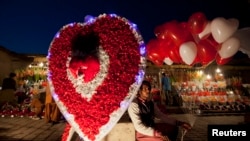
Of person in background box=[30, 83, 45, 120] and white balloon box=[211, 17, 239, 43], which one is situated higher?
white balloon box=[211, 17, 239, 43]

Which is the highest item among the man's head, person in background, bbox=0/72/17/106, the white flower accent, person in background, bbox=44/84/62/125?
the white flower accent

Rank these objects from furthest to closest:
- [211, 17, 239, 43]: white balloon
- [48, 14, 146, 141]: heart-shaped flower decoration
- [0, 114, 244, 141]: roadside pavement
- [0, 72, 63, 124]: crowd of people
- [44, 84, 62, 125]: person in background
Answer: [0, 72, 63, 124]: crowd of people, [44, 84, 62, 125]: person in background, [0, 114, 244, 141]: roadside pavement, [211, 17, 239, 43]: white balloon, [48, 14, 146, 141]: heart-shaped flower decoration

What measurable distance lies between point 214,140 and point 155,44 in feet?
6.93

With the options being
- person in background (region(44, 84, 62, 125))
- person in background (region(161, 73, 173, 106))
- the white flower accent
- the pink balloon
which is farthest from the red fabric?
person in background (region(161, 73, 173, 106))

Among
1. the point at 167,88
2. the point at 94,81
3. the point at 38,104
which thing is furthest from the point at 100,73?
the point at 167,88

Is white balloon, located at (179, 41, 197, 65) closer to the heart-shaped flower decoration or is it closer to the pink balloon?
the pink balloon

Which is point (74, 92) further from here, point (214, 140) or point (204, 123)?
point (204, 123)

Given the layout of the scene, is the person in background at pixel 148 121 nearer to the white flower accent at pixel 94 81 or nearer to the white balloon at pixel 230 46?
the white flower accent at pixel 94 81

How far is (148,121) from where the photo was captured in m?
4.54

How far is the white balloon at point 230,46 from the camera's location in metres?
5.62

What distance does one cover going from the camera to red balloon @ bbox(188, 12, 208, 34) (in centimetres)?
567

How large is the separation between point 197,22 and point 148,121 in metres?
2.06

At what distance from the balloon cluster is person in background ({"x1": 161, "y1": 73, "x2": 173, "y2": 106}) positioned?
9770mm

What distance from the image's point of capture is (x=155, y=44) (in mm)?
6258
